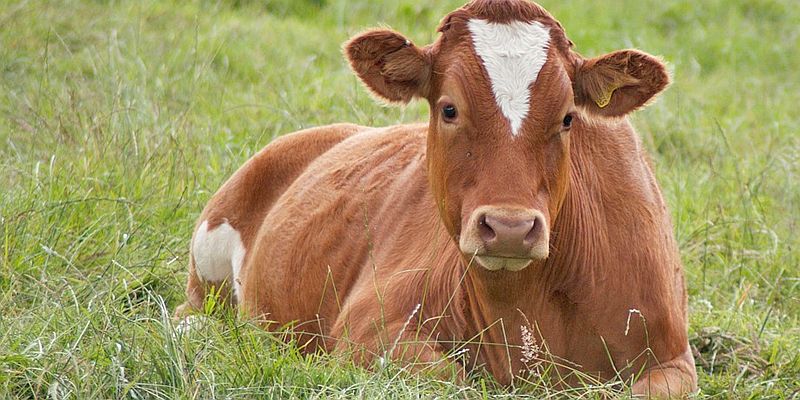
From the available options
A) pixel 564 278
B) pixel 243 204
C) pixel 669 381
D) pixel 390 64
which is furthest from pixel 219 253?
pixel 669 381

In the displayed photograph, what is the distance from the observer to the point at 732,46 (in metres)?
12.5

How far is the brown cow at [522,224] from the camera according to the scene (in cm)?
460

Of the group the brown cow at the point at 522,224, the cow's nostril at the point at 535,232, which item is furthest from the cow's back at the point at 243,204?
the cow's nostril at the point at 535,232

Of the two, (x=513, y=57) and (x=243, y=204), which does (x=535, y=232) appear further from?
(x=243, y=204)

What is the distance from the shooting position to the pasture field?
179 inches

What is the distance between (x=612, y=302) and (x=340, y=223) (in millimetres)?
1744

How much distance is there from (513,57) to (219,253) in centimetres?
297

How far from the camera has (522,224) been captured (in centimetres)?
435

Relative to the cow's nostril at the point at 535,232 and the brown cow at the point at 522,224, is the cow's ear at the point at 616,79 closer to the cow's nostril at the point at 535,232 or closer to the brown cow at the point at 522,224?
the brown cow at the point at 522,224

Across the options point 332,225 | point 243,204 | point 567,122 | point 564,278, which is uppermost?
point 567,122

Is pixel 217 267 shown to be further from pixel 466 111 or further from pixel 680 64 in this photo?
pixel 680 64

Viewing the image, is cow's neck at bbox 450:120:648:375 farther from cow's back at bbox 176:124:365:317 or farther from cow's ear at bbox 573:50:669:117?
cow's back at bbox 176:124:365:317

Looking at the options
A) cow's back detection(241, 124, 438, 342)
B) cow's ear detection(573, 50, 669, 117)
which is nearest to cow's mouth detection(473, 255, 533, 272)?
cow's ear detection(573, 50, 669, 117)

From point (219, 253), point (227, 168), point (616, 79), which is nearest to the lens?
point (616, 79)
